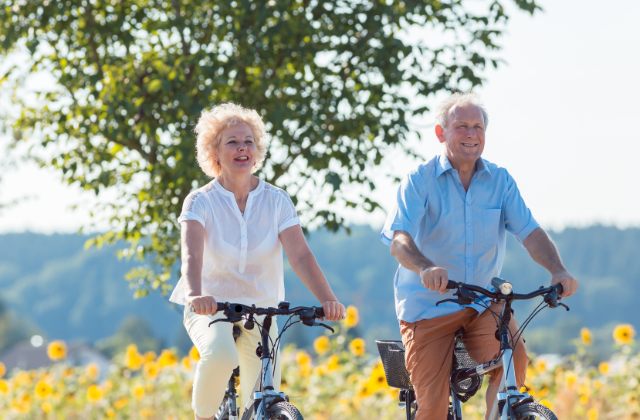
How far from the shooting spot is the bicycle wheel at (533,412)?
8.39 ft

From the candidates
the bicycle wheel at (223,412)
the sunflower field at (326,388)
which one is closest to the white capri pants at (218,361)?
the bicycle wheel at (223,412)

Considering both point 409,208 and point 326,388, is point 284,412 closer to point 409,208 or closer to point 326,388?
point 409,208

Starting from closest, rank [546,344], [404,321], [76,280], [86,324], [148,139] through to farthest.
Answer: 1. [404,321]
2. [148,139]
3. [546,344]
4. [86,324]
5. [76,280]

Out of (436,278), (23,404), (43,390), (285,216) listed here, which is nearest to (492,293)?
(436,278)

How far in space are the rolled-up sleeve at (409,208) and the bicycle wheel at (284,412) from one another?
90 cm

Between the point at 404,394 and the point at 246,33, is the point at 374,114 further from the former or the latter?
the point at 404,394

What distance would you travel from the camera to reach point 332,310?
2.97m

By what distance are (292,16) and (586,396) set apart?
3799 mm

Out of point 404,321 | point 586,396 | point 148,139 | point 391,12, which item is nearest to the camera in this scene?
point 404,321

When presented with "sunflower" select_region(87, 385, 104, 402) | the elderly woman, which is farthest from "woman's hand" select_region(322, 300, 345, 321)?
"sunflower" select_region(87, 385, 104, 402)

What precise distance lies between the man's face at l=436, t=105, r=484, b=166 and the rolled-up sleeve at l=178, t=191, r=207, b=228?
110 centimetres

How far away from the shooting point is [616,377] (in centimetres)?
666

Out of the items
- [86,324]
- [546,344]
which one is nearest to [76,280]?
[86,324]

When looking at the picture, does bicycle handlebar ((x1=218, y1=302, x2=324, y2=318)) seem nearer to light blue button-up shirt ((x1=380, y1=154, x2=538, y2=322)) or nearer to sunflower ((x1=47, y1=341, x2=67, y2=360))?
light blue button-up shirt ((x1=380, y1=154, x2=538, y2=322))
